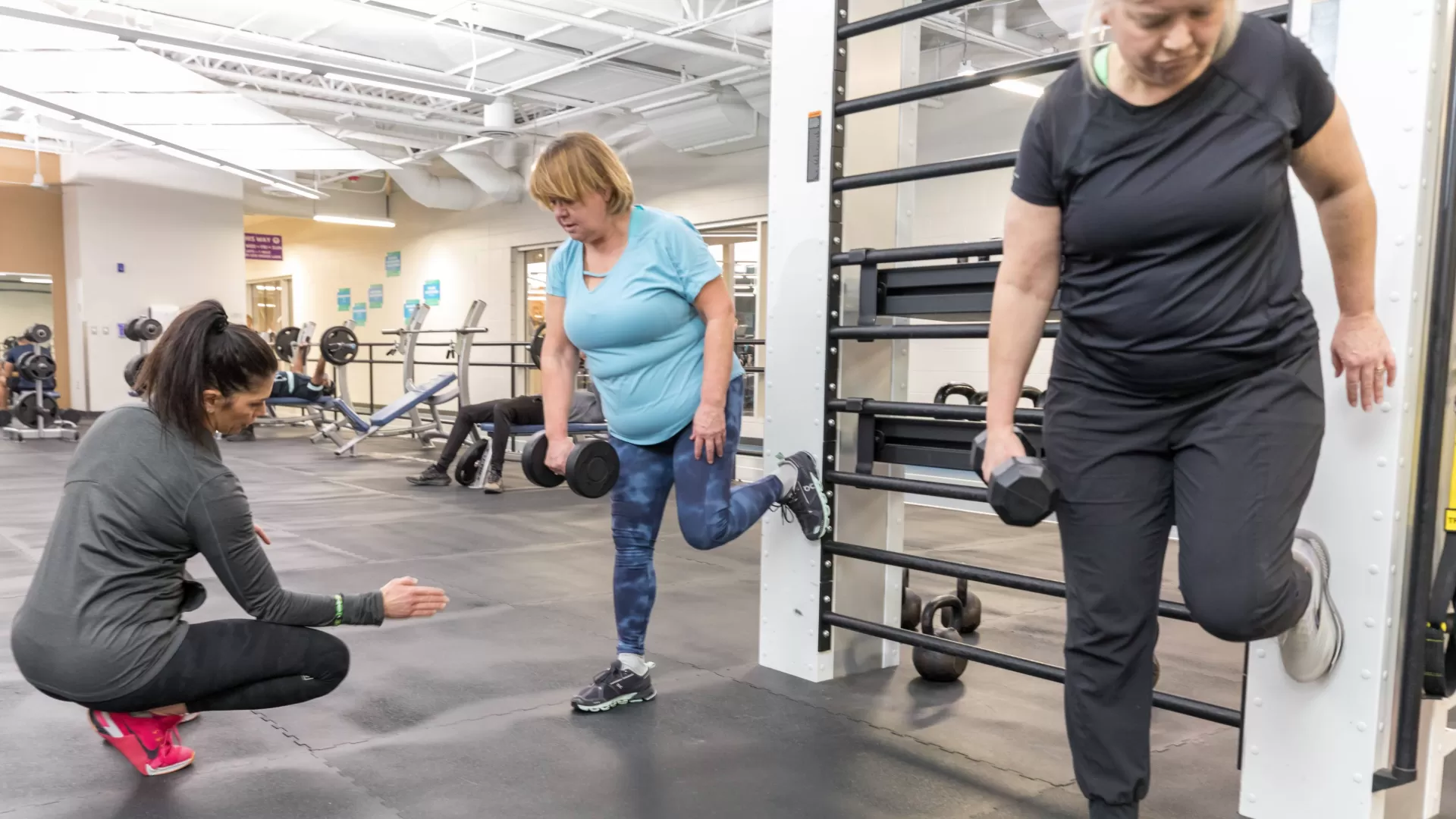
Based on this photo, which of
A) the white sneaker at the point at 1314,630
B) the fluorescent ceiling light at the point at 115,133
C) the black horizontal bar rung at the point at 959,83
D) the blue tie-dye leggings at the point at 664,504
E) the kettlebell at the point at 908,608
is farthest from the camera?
the fluorescent ceiling light at the point at 115,133

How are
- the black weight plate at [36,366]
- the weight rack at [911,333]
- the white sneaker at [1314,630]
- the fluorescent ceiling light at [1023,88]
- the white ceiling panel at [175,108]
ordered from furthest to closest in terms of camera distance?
the black weight plate at [36,366]
the white ceiling panel at [175,108]
the fluorescent ceiling light at [1023,88]
the weight rack at [911,333]
the white sneaker at [1314,630]

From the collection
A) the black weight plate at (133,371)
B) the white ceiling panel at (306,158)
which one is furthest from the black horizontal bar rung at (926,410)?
the white ceiling panel at (306,158)

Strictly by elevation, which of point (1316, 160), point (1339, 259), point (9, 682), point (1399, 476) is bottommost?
point (9, 682)

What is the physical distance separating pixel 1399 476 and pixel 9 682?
2840 mm

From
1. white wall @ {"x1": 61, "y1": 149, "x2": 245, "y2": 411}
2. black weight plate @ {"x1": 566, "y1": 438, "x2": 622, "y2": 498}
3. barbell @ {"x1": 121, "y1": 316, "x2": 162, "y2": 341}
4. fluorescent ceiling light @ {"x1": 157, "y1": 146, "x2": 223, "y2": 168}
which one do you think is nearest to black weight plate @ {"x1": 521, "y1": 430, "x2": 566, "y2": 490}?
black weight plate @ {"x1": 566, "y1": 438, "x2": 622, "y2": 498}

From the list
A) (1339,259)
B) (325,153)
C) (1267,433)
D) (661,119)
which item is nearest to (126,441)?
(1267,433)

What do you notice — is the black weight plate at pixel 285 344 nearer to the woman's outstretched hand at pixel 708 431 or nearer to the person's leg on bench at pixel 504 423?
the person's leg on bench at pixel 504 423

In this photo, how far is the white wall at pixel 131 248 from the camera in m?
11.6

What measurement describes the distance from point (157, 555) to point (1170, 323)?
5.30ft

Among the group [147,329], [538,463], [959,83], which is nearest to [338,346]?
[147,329]

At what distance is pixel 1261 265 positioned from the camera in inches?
47.3

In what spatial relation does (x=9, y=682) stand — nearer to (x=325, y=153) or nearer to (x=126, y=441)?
(x=126, y=441)

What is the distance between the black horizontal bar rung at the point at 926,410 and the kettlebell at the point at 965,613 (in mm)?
675

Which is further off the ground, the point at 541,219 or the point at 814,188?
the point at 541,219
